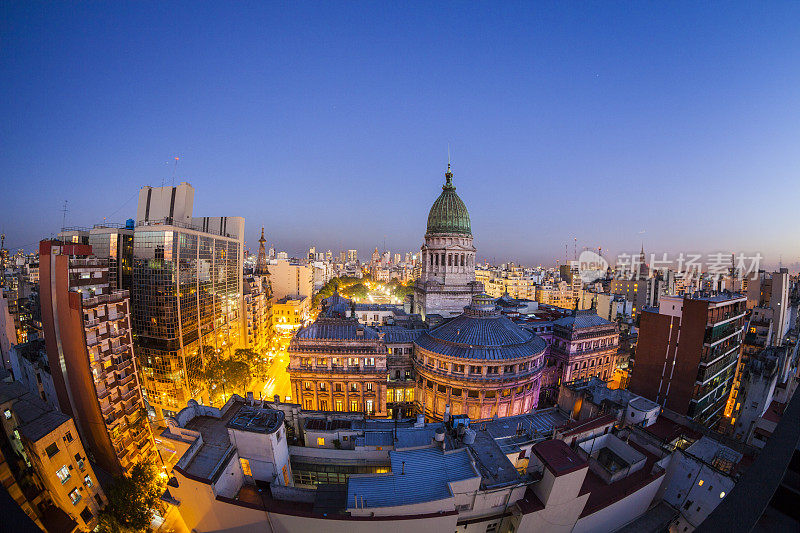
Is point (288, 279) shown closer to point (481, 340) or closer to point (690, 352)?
point (481, 340)

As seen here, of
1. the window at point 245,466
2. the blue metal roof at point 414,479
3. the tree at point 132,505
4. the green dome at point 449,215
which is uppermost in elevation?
the green dome at point 449,215

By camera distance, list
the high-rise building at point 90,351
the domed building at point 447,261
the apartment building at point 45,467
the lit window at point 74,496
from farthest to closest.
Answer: the domed building at point 447,261, the high-rise building at point 90,351, the lit window at point 74,496, the apartment building at point 45,467

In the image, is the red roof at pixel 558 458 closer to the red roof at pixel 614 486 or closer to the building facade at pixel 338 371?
the red roof at pixel 614 486

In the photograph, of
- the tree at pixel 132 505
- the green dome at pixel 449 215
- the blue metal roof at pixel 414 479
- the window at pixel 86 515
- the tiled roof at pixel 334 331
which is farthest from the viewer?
the green dome at pixel 449 215

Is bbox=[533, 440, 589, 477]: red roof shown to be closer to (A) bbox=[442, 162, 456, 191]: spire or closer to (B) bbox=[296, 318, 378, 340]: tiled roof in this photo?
(B) bbox=[296, 318, 378, 340]: tiled roof

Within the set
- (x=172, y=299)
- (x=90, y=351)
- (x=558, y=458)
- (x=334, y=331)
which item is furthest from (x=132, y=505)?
(x=558, y=458)

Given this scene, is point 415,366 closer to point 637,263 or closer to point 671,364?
point 671,364

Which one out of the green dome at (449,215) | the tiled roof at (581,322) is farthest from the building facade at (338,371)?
the green dome at (449,215)

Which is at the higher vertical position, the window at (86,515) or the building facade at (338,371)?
the building facade at (338,371)

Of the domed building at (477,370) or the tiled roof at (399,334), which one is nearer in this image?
the domed building at (477,370)
